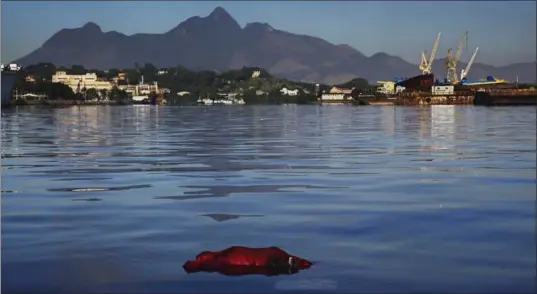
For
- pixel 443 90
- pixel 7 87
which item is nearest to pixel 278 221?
pixel 7 87

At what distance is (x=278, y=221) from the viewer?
38.1 ft

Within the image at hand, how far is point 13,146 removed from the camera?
3005 cm

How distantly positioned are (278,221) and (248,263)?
10.3ft

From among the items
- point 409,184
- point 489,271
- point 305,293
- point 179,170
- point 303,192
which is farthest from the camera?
point 179,170

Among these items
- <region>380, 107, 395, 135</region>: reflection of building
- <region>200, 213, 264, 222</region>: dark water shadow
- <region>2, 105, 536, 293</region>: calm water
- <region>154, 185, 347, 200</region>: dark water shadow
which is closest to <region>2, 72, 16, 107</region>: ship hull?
<region>380, 107, 395, 135</region>: reflection of building

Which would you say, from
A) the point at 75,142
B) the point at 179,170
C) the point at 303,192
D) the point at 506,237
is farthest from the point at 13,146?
the point at 506,237

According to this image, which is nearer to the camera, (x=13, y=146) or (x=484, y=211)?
(x=484, y=211)

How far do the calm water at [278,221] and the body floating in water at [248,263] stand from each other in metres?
0.19

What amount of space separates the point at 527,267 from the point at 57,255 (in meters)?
5.48

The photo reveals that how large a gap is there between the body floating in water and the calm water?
189mm

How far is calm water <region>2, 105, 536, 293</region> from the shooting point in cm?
803

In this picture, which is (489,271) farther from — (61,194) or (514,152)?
(514,152)

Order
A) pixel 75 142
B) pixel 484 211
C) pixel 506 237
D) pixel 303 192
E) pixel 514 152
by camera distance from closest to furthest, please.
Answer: pixel 506 237 → pixel 484 211 → pixel 303 192 → pixel 514 152 → pixel 75 142

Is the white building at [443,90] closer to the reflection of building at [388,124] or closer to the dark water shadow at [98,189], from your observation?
the reflection of building at [388,124]
